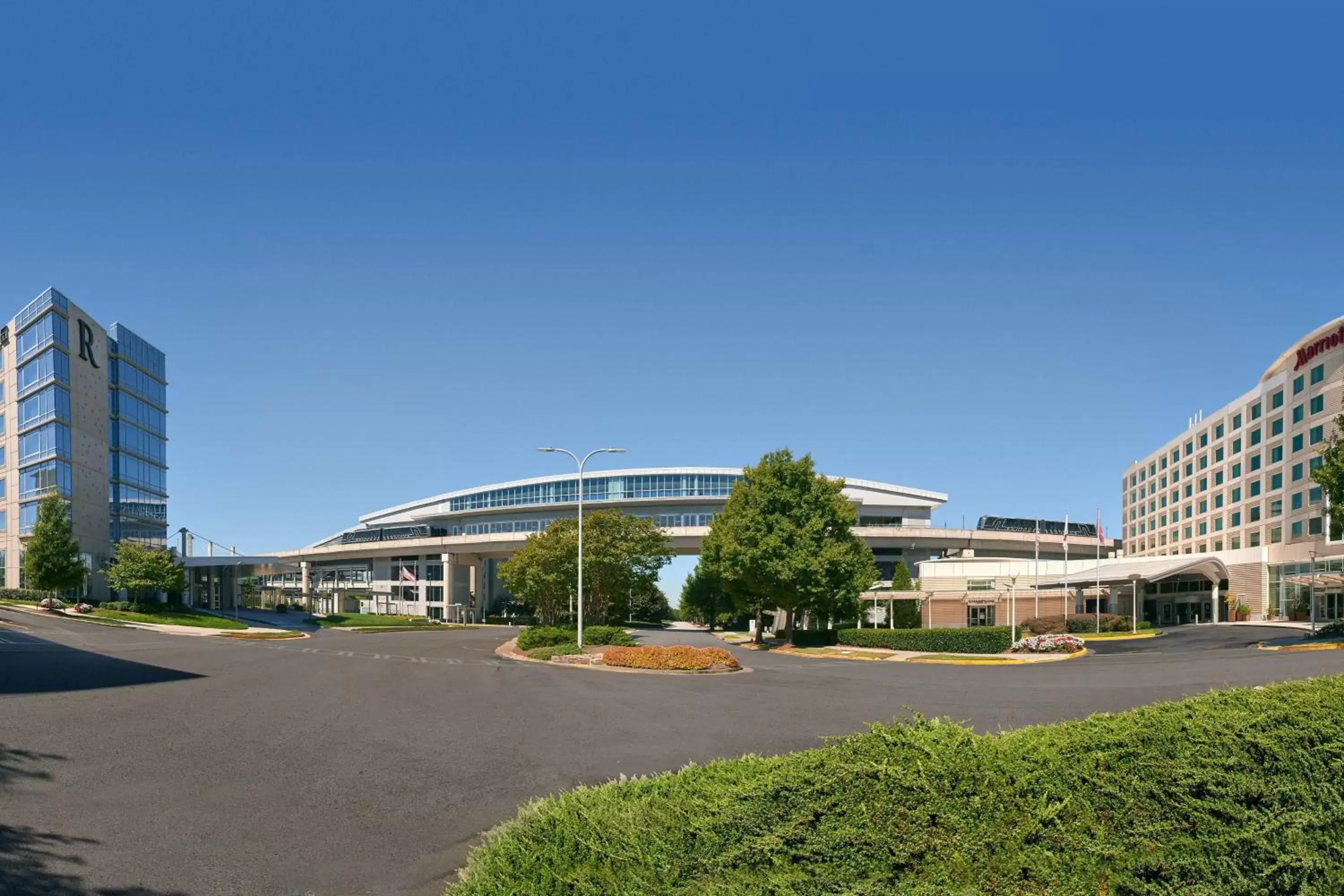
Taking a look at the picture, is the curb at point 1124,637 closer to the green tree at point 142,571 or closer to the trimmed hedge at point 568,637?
the trimmed hedge at point 568,637

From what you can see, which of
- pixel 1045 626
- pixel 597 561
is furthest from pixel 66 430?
pixel 1045 626

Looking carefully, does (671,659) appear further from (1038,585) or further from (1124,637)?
(1038,585)

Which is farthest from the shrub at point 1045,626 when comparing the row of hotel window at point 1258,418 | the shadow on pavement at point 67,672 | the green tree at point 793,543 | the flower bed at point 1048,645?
the shadow on pavement at point 67,672

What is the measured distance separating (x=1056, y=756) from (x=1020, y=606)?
67.3 metres

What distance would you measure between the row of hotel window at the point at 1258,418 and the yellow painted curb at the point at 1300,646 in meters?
30.4

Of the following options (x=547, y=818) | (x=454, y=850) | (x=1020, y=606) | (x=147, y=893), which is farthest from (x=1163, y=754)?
(x=1020, y=606)

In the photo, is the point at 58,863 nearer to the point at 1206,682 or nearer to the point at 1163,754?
the point at 1163,754

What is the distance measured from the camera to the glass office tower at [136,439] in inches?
2785

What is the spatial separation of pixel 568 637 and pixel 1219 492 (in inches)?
2674

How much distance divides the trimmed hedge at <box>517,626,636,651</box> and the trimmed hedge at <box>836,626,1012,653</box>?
13532mm

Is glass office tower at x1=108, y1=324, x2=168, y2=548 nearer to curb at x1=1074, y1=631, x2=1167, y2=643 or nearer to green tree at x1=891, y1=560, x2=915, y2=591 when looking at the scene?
green tree at x1=891, y1=560, x2=915, y2=591

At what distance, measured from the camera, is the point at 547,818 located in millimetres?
5746

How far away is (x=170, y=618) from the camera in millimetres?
56594

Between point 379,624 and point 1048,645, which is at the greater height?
point 1048,645
